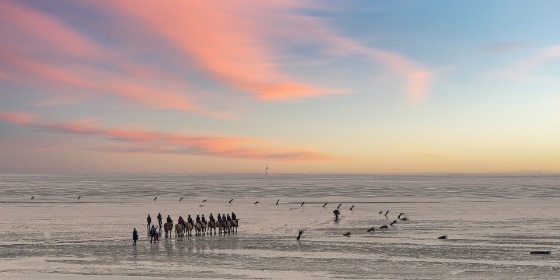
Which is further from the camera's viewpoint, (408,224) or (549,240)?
(408,224)

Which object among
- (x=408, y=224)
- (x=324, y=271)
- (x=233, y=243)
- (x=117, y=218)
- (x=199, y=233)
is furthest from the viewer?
(x=117, y=218)

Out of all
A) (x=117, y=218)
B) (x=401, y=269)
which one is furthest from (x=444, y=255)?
(x=117, y=218)

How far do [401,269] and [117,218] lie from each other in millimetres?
39592

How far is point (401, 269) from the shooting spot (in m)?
35.9

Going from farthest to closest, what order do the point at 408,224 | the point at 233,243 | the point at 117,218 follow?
1. the point at 117,218
2. the point at 408,224
3. the point at 233,243

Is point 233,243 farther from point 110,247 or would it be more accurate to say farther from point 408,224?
point 408,224

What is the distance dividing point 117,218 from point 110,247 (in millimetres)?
24577

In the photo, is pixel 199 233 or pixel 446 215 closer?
pixel 199 233

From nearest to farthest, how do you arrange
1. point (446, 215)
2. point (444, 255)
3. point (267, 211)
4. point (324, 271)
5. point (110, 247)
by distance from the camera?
1. point (324, 271)
2. point (444, 255)
3. point (110, 247)
4. point (446, 215)
5. point (267, 211)

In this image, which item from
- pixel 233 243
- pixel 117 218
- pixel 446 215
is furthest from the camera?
pixel 446 215

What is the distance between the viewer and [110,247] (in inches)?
1750

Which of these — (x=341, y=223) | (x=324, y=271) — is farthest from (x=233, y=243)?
(x=341, y=223)

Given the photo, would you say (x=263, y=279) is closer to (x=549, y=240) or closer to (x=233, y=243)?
(x=233, y=243)

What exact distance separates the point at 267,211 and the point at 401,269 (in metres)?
45.1
